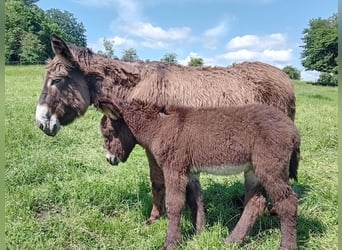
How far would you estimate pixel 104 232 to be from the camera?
3.73 meters

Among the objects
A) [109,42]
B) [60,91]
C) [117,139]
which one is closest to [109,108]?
[117,139]

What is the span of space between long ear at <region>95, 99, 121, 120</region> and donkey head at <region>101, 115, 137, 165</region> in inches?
3.0

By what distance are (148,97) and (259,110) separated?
1.13 metres

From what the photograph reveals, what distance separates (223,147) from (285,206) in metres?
0.72

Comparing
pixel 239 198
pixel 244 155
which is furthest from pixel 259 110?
pixel 239 198

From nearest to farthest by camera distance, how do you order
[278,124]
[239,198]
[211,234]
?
1. [278,124]
2. [211,234]
3. [239,198]

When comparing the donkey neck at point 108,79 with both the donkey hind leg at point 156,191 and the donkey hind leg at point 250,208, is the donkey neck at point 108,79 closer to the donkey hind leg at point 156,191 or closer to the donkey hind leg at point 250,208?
the donkey hind leg at point 156,191

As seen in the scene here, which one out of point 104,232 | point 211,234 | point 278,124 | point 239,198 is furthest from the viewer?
point 239,198

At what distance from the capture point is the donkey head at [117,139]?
12.3 ft

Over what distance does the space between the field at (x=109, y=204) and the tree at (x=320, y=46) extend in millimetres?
40427

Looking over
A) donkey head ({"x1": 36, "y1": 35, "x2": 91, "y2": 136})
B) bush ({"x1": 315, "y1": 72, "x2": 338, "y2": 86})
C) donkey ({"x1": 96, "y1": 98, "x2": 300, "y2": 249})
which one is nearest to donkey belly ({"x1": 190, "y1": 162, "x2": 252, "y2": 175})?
donkey ({"x1": 96, "y1": 98, "x2": 300, "y2": 249})

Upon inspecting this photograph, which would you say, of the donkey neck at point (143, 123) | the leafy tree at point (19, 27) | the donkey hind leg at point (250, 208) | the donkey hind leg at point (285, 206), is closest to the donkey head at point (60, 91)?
the donkey neck at point (143, 123)

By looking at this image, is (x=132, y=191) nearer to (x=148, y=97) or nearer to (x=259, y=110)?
(x=148, y=97)

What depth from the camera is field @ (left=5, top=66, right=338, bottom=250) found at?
11.7 ft
